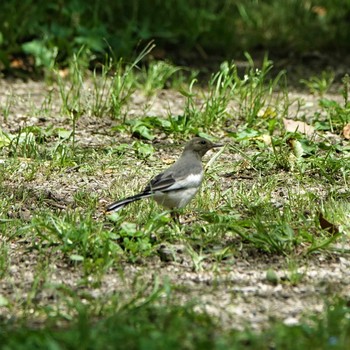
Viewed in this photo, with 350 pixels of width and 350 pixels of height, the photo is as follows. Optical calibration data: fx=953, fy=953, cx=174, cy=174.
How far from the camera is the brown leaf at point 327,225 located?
18.9ft

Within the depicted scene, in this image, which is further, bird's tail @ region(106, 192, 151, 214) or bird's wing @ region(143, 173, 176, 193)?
bird's wing @ region(143, 173, 176, 193)

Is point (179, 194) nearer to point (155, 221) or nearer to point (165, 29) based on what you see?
point (155, 221)

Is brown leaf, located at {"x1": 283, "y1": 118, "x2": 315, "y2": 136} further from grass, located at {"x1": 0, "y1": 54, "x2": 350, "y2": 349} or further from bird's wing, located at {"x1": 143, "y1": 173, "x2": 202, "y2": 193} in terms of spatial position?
bird's wing, located at {"x1": 143, "y1": 173, "x2": 202, "y2": 193}

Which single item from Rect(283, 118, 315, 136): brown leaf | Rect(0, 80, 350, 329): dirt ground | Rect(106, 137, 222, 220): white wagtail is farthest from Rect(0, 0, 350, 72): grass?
Rect(0, 80, 350, 329): dirt ground

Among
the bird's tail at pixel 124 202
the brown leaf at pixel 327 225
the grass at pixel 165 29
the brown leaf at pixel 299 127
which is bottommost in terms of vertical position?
the grass at pixel 165 29

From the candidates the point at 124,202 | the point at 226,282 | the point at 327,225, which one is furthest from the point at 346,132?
the point at 226,282

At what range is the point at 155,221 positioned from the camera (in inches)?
221

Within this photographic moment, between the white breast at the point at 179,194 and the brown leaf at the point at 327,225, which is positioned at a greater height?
the brown leaf at the point at 327,225

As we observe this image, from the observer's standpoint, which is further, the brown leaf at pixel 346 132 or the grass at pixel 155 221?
the brown leaf at pixel 346 132

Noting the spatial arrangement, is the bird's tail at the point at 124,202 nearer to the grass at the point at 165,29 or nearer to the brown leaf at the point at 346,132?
the brown leaf at the point at 346,132

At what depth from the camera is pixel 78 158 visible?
7.30 metres

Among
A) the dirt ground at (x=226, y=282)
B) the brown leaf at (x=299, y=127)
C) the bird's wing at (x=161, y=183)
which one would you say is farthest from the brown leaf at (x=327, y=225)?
the brown leaf at (x=299, y=127)

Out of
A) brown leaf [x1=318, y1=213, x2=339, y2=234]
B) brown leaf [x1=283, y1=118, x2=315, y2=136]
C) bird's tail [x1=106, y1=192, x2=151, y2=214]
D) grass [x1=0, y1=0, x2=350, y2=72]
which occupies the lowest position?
grass [x1=0, y1=0, x2=350, y2=72]

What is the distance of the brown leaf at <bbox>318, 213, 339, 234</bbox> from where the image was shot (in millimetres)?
5773
